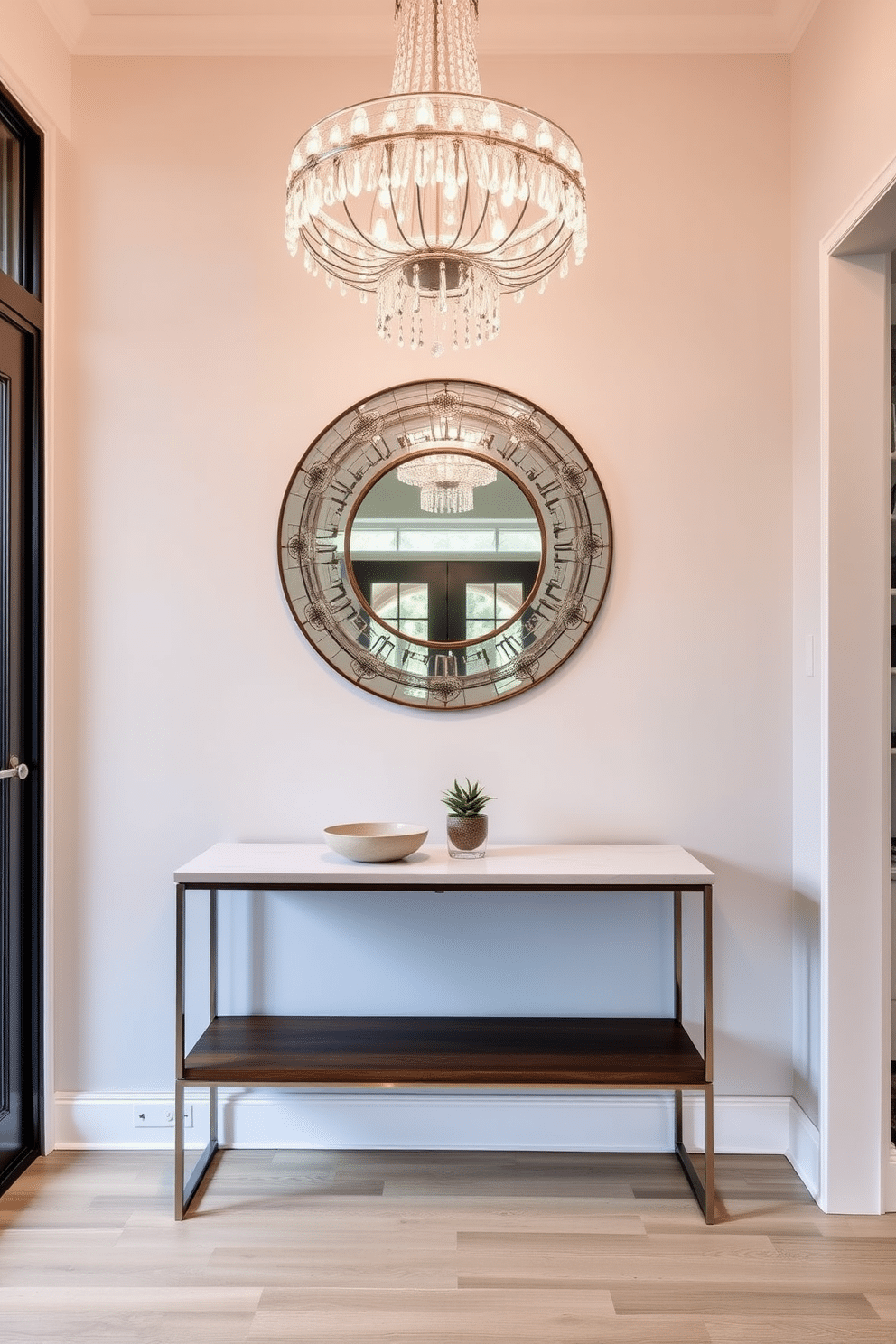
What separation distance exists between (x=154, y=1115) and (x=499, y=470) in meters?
2.05

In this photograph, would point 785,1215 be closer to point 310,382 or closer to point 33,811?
point 33,811

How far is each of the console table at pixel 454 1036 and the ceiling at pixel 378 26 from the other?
2.22 metres

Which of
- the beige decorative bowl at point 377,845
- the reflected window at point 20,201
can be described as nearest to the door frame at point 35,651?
the reflected window at point 20,201

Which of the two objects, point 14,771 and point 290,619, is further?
point 290,619

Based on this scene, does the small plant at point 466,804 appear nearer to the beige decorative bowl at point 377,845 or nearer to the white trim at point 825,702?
the beige decorative bowl at point 377,845

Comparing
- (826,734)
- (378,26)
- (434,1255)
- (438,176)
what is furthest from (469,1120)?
(378,26)

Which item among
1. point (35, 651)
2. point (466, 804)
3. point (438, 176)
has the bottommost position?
point (466, 804)

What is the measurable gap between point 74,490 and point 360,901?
141cm

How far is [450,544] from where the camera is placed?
2686 millimetres

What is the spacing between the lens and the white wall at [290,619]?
8.79 ft

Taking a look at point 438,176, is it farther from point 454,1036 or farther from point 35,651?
point 454,1036

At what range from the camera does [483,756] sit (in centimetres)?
270

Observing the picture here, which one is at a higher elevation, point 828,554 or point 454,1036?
point 828,554

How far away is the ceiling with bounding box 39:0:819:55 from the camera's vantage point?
8.47 feet
